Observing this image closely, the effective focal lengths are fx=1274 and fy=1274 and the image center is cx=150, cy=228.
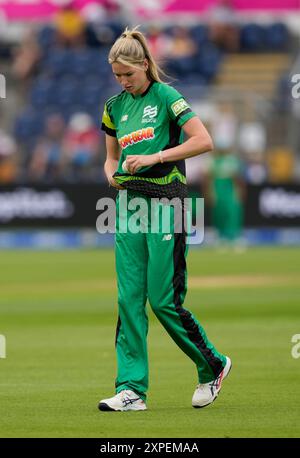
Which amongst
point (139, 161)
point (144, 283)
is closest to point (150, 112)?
point (139, 161)

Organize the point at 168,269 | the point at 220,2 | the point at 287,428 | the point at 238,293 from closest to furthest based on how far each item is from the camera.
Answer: the point at 287,428 → the point at 168,269 → the point at 238,293 → the point at 220,2

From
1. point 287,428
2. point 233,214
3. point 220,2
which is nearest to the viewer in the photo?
point 287,428

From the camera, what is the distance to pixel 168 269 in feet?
25.1

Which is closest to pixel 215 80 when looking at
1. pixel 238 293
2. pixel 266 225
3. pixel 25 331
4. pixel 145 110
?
pixel 266 225

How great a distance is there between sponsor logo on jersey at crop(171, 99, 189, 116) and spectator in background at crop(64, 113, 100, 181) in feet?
68.9

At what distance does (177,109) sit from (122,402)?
70.7 inches

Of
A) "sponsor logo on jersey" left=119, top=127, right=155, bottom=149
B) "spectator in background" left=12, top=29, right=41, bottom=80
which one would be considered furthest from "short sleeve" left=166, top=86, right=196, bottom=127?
"spectator in background" left=12, top=29, right=41, bottom=80

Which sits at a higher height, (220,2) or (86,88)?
(220,2)

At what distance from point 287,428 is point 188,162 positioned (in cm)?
2194

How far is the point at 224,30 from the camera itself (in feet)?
109

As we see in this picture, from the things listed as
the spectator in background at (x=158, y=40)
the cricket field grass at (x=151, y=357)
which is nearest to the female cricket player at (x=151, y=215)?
the cricket field grass at (x=151, y=357)

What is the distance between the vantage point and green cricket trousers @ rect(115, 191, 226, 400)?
7645mm

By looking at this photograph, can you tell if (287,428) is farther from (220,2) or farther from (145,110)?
(220,2)
